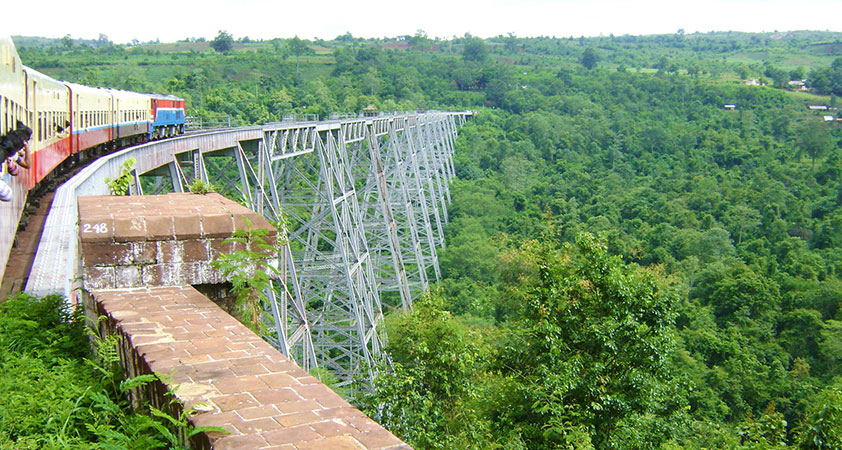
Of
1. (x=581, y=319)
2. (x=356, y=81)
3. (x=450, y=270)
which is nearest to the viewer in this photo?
(x=581, y=319)

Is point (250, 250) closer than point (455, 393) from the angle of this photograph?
Yes

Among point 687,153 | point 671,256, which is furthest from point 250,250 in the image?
point 687,153

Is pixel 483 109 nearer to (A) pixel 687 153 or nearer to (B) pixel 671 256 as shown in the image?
(A) pixel 687 153

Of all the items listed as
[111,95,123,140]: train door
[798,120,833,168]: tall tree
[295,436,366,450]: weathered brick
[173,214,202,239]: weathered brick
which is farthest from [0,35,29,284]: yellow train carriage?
[798,120,833,168]: tall tree

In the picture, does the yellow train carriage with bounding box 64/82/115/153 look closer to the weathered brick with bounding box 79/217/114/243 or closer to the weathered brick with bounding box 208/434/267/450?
the weathered brick with bounding box 79/217/114/243

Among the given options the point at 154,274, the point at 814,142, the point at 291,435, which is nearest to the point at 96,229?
the point at 154,274

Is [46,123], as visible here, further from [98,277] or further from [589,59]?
[589,59]
